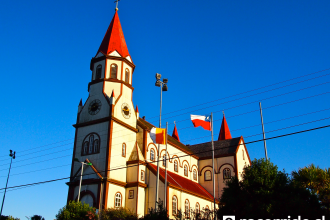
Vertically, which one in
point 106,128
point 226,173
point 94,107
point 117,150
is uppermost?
point 94,107

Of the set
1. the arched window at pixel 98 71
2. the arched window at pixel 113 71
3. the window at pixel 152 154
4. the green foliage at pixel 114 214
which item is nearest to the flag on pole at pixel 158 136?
the green foliage at pixel 114 214

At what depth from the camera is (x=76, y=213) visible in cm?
3316

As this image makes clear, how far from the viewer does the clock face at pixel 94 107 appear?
4234 cm

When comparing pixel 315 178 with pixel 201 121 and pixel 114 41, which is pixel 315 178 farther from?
pixel 114 41

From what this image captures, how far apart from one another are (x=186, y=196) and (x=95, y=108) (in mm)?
15675

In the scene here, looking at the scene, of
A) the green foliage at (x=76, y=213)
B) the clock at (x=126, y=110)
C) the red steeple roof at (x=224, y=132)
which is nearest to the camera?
the green foliage at (x=76, y=213)

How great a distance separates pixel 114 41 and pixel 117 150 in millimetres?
15688

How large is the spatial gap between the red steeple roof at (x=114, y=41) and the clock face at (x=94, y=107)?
22.9ft

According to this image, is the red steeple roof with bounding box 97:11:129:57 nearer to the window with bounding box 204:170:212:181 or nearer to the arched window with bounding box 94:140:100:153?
the arched window with bounding box 94:140:100:153

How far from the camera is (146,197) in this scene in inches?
1559

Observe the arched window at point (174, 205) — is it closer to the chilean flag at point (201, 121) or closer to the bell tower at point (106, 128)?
the bell tower at point (106, 128)

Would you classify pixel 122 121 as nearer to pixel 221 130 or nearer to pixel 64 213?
pixel 64 213

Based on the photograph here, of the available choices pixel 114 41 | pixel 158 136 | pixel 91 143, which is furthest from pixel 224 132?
pixel 158 136

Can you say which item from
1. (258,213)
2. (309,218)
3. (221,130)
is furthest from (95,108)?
(221,130)
